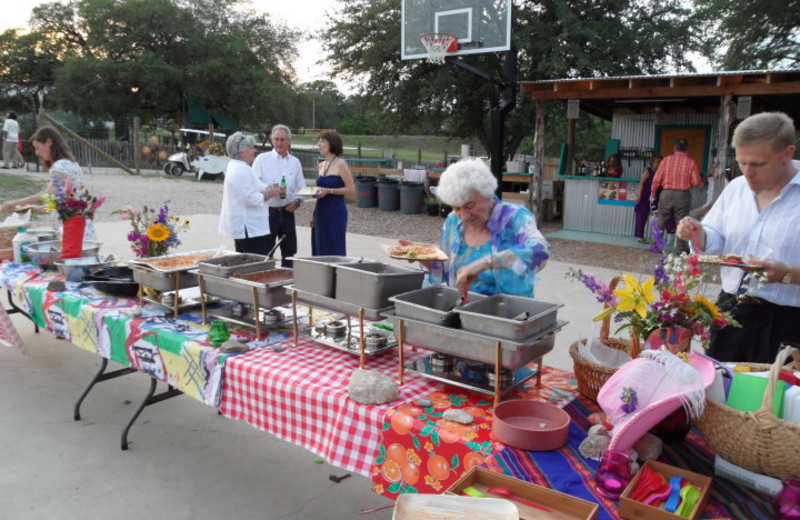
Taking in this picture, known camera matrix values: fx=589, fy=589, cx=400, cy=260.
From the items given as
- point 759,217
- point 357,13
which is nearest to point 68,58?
point 357,13

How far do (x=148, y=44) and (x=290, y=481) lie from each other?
25.0m

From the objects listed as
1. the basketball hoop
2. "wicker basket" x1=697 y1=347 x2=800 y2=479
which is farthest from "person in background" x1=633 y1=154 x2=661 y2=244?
"wicker basket" x1=697 y1=347 x2=800 y2=479

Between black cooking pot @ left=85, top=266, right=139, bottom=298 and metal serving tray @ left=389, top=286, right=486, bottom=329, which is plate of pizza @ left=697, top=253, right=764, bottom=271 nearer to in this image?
metal serving tray @ left=389, top=286, right=486, bottom=329

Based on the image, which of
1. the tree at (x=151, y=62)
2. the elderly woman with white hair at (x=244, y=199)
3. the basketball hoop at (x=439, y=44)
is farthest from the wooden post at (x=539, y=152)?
the tree at (x=151, y=62)

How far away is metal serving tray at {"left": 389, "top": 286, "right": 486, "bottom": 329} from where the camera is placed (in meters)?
1.83

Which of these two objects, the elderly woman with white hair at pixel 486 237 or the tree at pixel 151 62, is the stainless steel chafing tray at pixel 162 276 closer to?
the elderly woman with white hair at pixel 486 237

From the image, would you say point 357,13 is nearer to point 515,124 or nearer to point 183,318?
point 515,124

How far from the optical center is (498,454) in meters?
1.51

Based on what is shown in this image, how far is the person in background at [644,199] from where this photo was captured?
9.65m

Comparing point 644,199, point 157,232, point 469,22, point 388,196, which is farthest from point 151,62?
point 157,232

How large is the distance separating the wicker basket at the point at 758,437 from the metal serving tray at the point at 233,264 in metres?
1.85

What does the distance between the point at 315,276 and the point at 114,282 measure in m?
1.41

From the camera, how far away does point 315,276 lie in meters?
2.22

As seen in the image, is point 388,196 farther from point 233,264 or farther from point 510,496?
point 510,496
